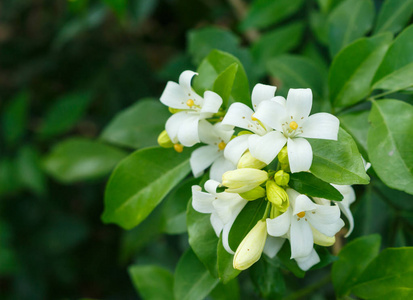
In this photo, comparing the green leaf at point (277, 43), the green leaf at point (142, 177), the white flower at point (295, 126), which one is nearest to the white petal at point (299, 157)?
the white flower at point (295, 126)

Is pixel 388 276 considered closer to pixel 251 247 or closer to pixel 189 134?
pixel 251 247

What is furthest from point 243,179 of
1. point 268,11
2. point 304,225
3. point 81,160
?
point 81,160

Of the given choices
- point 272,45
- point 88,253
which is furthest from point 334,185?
point 88,253

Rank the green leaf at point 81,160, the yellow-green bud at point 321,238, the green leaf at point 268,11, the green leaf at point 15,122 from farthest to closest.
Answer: the green leaf at point 15,122 → the green leaf at point 81,160 → the green leaf at point 268,11 → the yellow-green bud at point 321,238

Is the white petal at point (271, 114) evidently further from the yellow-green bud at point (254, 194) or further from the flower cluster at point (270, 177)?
the yellow-green bud at point (254, 194)

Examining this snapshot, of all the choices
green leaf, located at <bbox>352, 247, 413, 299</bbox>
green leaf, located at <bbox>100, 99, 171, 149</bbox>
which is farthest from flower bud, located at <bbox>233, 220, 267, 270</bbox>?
green leaf, located at <bbox>100, 99, 171, 149</bbox>

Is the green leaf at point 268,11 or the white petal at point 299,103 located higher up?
the white petal at point 299,103

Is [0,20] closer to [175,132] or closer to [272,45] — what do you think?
[272,45]
